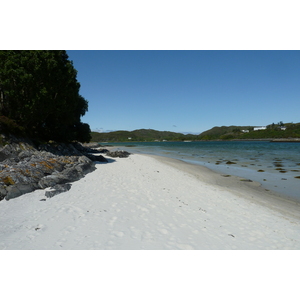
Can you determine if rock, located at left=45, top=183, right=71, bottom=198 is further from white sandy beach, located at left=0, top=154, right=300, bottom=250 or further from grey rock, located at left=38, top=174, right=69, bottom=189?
grey rock, located at left=38, top=174, right=69, bottom=189

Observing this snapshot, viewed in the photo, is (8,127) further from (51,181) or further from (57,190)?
(57,190)

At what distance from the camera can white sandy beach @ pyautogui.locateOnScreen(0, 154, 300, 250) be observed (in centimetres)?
501

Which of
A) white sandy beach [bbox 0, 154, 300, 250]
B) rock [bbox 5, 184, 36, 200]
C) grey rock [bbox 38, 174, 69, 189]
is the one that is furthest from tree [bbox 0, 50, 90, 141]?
white sandy beach [bbox 0, 154, 300, 250]

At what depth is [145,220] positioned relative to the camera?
252 inches

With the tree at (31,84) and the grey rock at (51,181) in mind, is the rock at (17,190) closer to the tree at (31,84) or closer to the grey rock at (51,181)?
the grey rock at (51,181)

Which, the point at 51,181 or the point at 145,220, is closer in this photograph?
the point at 145,220

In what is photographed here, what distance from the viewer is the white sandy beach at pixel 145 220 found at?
16.4 feet

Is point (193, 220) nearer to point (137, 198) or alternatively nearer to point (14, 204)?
point (137, 198)

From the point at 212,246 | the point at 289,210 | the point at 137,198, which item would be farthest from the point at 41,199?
the point at 289,210

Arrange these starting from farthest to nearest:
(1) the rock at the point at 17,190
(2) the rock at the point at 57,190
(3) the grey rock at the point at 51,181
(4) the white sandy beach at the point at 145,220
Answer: (3) the grey rock at the point at 51,181
(2) the rock at the point at 57,190
(1) the rock at the point at 17,190
(4) the white sandy beach at the point at 145,220

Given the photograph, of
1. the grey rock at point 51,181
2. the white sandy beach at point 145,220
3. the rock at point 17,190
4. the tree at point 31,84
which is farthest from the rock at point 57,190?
the tree at point 31,84

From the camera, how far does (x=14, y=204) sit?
24.5 feet

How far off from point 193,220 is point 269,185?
928cm

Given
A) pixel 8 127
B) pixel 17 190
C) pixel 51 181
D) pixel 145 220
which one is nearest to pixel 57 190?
pixel 51 181
